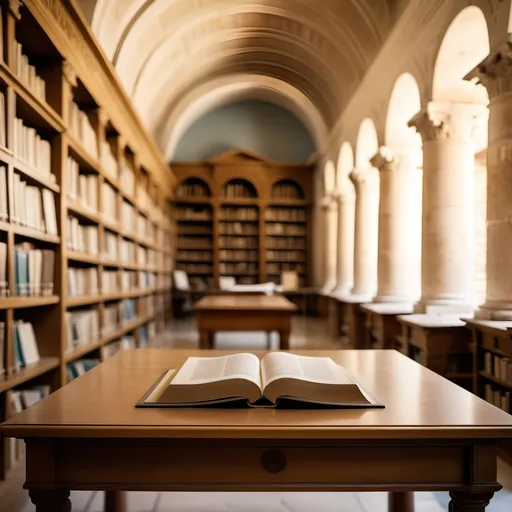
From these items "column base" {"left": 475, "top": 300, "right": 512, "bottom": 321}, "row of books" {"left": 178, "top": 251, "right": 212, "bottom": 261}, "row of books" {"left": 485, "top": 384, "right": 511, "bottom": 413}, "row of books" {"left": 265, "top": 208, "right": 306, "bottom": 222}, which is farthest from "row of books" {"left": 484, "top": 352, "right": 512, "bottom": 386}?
"row of books" {"left": 178, "top": 251, "right": 212, "bottom": 261}

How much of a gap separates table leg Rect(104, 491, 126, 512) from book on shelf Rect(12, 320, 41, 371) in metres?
1.41

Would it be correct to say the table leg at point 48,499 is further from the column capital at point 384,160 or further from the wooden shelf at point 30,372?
the column capital at point 384,160

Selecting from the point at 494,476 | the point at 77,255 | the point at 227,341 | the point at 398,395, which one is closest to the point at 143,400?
the point at 398,395

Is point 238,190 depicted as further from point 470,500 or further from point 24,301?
point 470,500

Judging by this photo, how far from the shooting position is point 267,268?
13.0m

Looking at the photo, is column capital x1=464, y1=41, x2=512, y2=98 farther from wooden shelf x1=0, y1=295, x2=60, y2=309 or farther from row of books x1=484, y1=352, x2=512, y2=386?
wooden shelf x1=0, y1=295, x2=60, y2=309

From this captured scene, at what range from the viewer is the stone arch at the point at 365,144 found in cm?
827

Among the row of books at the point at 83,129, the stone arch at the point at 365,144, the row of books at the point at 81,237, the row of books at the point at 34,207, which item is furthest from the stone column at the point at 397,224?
the row of books at the point at 34,207

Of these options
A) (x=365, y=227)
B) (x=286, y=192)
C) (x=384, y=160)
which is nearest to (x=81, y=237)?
(x=384, y=160)

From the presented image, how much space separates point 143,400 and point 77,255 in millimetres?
3112

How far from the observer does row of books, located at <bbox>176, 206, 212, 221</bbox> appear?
1262cm

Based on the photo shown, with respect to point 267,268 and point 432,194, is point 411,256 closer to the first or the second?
point 432,194

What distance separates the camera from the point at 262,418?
4.09 ft

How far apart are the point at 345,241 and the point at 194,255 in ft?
14.2
